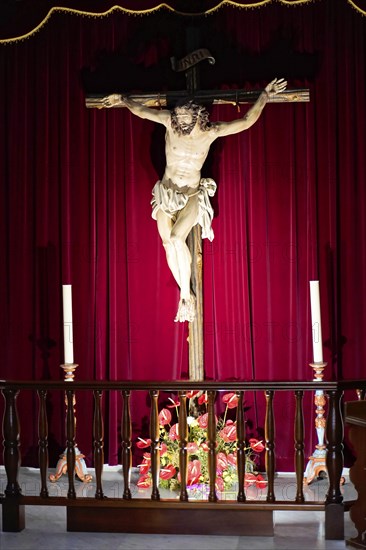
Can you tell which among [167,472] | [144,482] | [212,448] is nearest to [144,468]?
[144,482]

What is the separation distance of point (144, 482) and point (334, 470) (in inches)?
49.3

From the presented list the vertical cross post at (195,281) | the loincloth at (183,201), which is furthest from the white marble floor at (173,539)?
the loincloth at (183,201)

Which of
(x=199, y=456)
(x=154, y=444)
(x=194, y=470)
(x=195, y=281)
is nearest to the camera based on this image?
(x=154, y=444)

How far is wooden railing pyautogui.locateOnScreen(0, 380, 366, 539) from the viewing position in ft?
12.7

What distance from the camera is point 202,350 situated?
194 inches

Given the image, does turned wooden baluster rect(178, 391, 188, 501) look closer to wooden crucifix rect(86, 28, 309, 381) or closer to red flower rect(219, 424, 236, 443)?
red flower rect(219, 424, 236, 443)

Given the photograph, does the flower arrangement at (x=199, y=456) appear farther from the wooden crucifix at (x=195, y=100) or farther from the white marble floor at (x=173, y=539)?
the white marble floor at (x=173, y=539)

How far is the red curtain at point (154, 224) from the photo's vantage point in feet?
17.0

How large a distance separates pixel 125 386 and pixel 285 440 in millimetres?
1579

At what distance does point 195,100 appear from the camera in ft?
16.1

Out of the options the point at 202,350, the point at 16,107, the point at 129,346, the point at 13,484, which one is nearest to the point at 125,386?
the point at 13,484

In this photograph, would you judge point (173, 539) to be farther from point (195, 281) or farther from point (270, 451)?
point (195, 281)

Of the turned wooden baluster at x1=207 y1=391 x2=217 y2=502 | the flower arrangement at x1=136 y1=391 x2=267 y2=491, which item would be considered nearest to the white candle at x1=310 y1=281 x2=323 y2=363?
the flower arrangement at x1=136 y1=391 x2=267 y2=491

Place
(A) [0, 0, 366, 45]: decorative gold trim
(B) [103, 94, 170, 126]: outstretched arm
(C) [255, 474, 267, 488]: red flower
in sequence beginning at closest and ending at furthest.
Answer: (C) [255, 474, 267, 488]: red flower → (B) [103, 94, 170, 126]: outstretched arm → (A) [0, 0, 366, 45]: decorative gold trim
